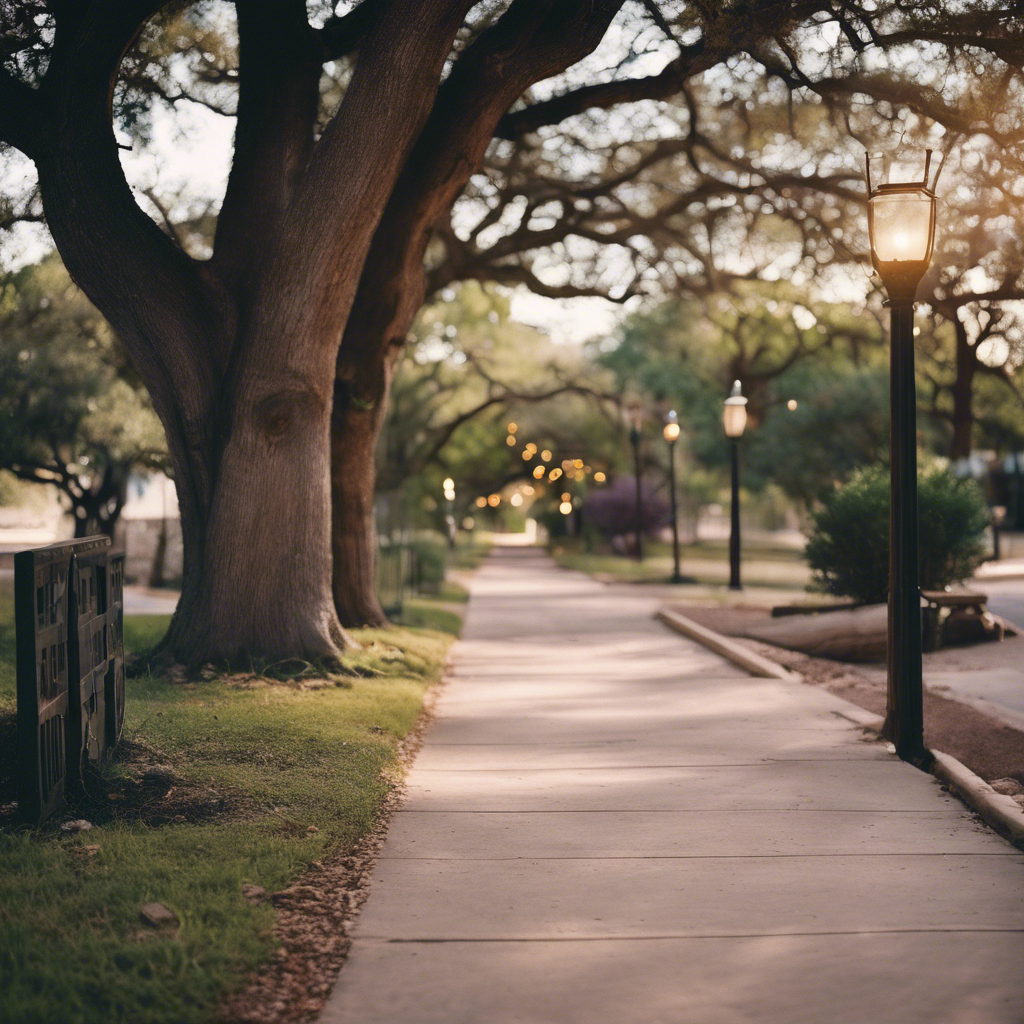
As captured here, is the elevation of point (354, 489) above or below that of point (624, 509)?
above

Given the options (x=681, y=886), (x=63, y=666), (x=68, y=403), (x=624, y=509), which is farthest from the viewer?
(x=624, y=509)

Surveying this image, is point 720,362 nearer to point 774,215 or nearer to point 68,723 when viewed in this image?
point 774,215

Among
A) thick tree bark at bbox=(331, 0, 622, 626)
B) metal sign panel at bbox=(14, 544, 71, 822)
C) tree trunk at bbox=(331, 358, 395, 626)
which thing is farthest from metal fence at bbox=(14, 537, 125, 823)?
tree trunk at bbox=(331, 358, 395, 626)

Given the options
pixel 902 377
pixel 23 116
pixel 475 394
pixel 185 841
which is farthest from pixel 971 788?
pixel 475 394

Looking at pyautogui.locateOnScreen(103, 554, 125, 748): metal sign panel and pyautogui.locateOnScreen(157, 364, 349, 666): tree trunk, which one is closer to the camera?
pyautogui.locateOnScreen(103, 554, 125, 748): metal sign panel

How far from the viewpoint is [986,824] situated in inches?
235

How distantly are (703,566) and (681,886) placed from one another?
3151cm

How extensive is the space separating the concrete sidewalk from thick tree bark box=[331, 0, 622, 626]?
15.9 ft

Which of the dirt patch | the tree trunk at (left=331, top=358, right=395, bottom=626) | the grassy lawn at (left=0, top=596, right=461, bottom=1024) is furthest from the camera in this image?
the tree trunk at (left=331, top=358, right=395, bottom=626)

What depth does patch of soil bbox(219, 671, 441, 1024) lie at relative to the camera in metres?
3.71

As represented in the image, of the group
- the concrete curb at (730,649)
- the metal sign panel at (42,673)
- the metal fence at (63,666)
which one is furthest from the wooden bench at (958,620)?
the metal sign panel at (42,673)

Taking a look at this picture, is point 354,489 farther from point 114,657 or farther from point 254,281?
point 114,657

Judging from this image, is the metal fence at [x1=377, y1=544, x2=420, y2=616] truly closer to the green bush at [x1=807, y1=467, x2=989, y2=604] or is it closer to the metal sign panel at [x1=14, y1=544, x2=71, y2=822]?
the green bush at [x1=807, y1=467, x2=989, y2=604]

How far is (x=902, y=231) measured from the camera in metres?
7.86
